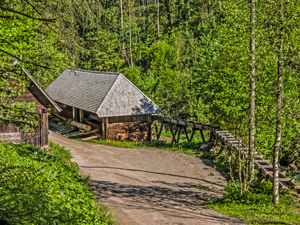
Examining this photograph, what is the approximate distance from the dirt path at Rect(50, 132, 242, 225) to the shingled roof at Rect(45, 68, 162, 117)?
415cm

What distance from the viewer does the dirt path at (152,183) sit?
30.8 ft

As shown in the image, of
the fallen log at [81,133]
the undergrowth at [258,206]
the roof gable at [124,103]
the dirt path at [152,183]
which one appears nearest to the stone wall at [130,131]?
the roof gable at [124,103]

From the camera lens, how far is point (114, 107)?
75.7 ft

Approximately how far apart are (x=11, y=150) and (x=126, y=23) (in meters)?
43.3

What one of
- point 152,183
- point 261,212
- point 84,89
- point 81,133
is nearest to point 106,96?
point 81,133

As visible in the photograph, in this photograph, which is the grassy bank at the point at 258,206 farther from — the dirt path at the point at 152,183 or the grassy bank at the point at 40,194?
the grassy bank at the point at 40,194

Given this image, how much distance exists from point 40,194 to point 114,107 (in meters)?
17.0

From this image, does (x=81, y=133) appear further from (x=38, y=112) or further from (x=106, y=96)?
(x=38, y=112)

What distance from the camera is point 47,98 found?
14.8 m

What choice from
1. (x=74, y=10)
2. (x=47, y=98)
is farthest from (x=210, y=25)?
(x=74, y=10)

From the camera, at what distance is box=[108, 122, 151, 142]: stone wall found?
23.2m

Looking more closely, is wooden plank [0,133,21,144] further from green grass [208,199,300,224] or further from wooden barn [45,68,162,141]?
green grass [208,199,300,224]

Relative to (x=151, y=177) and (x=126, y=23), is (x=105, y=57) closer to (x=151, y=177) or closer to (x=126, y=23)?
(x=126, y=23)

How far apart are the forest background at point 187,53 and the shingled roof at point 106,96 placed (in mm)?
3572
